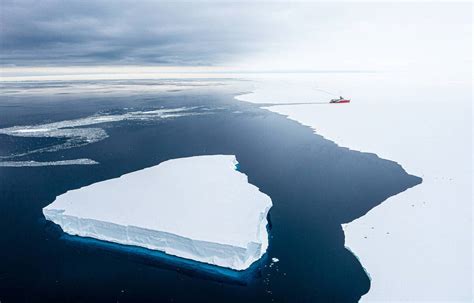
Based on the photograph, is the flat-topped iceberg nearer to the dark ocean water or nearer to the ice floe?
the dark ocean water

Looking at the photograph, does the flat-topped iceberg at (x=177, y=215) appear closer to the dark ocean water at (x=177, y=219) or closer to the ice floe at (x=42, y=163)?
the dark ocean water at (x=177, y=219)

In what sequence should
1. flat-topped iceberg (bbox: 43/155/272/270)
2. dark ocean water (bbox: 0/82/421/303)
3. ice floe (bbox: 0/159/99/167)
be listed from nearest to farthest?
dark ocean water (bbox: 0/82/421/303) → flat-topped iceberg (bbox: 43/155/272/270) → ice floe (bbox: 0/159/99/167)

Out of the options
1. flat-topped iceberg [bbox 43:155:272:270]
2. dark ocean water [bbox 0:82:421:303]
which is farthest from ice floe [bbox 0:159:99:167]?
flat-topped iceberg [bbox 43:155:272:270]

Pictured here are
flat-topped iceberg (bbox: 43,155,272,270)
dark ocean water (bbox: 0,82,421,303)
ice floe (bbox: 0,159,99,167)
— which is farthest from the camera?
ice floe (bbox: 0,159,99,167)

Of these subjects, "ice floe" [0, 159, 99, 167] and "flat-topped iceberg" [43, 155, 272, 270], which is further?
"ice floe" [0, 159, 99, 167]

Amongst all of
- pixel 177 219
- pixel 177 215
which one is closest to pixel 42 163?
pixel 177 215
